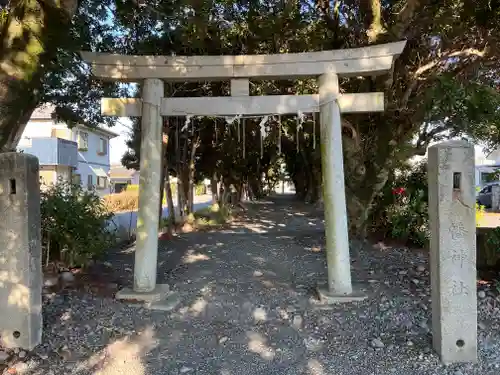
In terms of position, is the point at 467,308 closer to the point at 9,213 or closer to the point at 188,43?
the point at 9,213

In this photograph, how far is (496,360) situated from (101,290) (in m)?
5.10

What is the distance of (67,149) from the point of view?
2748 centimetres

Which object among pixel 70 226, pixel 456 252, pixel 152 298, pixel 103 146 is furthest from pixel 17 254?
pixel 103 146

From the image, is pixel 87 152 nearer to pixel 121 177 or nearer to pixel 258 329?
pixel 121 177

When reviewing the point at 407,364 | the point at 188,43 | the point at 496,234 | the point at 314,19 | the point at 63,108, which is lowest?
the point at 407,364

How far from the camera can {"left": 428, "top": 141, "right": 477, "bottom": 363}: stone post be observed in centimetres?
430

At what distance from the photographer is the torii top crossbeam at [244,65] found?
20.0ft

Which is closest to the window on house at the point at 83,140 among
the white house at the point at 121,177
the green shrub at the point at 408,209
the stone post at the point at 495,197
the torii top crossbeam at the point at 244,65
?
the white house at the point at 121,177

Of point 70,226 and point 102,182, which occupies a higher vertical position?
point 102,182

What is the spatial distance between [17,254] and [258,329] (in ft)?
9.26

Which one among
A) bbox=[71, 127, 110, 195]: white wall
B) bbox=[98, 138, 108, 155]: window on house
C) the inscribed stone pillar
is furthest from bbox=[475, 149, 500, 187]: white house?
bbox=[98, 138, 108, 155]: window on house

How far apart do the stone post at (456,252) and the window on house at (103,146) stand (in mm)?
33817

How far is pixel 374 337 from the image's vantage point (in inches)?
199

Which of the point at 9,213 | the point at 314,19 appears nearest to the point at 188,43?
the point at 314,19
